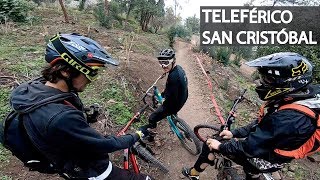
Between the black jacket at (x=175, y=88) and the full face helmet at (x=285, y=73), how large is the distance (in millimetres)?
1964

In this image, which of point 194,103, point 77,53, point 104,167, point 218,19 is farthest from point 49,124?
point 218,19

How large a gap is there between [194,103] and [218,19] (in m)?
20.4

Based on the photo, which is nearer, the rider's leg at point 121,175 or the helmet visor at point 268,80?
the rider's leg at point 121,175

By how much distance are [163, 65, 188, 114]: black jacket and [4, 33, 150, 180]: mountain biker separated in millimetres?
2433

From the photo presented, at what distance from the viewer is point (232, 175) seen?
13.8ft

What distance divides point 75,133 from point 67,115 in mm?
162

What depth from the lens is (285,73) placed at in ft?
9.44

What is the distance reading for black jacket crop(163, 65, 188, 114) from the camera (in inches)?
189

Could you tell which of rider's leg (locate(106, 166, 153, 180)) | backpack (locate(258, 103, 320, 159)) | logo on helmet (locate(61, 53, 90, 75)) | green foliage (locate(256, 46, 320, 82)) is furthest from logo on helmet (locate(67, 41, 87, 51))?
green foliage (locate(256, 46, 320, 82))

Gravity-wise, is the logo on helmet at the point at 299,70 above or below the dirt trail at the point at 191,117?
above

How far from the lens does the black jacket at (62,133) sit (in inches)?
77.2

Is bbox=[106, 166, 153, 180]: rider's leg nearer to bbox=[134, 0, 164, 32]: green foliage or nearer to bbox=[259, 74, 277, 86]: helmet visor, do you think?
bbox=[259, 74, 277, 86]: helmet visor

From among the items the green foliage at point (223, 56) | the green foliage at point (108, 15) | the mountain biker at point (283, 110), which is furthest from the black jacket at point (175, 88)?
the green foliage at point (108, 15)

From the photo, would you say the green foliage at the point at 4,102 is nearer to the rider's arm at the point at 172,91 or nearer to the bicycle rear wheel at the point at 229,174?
the rider's arm at the point at 172,91
